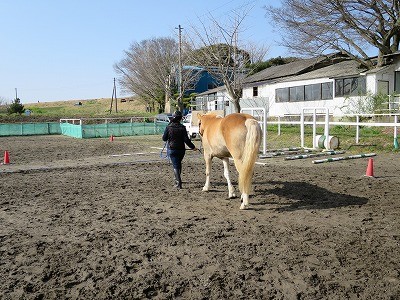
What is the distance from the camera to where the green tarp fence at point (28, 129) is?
3534 cm

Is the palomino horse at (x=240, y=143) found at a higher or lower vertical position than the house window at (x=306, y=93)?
lower

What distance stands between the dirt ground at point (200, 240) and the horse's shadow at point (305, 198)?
0.02 m

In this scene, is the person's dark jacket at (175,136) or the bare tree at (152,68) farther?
the bare tree at (152,68)

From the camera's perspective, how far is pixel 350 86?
28391 mm

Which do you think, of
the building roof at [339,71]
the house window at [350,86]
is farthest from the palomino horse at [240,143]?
the building roof at [339,71]

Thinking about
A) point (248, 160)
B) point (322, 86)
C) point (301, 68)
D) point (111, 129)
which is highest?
point (301, 68)

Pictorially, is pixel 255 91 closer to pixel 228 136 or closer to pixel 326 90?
pixel 326 90

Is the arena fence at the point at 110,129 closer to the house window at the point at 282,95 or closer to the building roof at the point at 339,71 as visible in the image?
the house window at the point at 282,95

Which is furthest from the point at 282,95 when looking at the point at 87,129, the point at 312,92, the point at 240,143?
the point at 240,143

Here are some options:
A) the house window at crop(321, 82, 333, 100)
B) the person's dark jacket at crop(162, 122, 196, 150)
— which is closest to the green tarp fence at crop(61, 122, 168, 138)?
the house window at crop(321, 82, 333, 100)

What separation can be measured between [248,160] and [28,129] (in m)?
35.3

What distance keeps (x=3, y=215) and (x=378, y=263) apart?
18.8 ft

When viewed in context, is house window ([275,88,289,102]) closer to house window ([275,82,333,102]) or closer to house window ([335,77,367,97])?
house window ([275,82,333,102])

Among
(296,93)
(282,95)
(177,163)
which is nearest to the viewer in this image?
(177,163)
